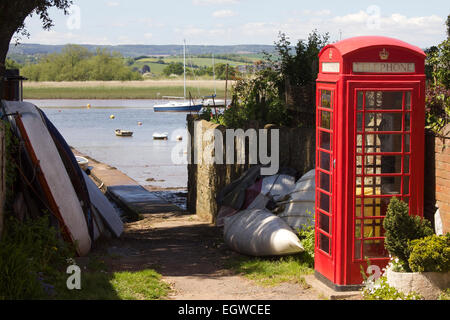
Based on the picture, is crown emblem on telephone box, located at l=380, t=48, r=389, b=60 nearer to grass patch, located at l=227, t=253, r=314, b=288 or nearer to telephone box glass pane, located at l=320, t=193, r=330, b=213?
telephone box glass pane, located at l=320, t=193, r=330, b=213

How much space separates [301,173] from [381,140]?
3.77 metres

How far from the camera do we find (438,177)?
7.58 m

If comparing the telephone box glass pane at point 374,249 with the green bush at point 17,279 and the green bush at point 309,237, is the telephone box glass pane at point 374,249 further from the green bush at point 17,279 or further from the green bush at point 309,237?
the green bush at point 17,279

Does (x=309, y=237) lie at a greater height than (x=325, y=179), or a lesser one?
lesser

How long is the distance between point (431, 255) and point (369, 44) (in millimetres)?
2307

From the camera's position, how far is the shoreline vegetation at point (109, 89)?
327ft

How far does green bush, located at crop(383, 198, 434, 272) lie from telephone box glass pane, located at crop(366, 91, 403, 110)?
1045 mm

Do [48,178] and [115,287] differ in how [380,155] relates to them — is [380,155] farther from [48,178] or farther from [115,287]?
[48,178]

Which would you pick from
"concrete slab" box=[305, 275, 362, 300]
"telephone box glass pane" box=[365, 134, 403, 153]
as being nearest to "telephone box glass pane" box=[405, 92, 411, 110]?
"telephone box glass pane" box=[365, 134, 403, 153]

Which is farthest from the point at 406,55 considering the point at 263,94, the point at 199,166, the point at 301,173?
the point at 199,166

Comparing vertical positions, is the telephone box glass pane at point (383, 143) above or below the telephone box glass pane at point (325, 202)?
above

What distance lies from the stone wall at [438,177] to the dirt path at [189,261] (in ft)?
5.12

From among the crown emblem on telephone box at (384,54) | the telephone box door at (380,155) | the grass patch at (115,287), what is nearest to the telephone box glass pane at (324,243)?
the telephone box door at (380,155)
